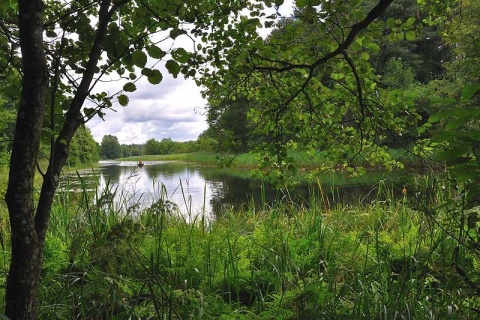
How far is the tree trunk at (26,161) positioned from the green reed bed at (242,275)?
0.31 m

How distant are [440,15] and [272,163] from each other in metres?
1.40

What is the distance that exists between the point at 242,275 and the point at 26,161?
1799 millimetres

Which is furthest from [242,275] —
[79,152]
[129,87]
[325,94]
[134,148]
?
[134,148]

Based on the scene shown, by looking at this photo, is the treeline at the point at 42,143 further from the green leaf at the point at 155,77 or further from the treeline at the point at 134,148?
the treeline at the point at 134,148

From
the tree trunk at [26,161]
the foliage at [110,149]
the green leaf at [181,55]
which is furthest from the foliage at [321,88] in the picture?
the foliage at [110,149]

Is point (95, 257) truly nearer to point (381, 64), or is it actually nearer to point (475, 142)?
point (475, 142)

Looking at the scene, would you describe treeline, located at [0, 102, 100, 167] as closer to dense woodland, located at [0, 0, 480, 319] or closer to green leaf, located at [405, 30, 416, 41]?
dense woodland, located at [0, 0, 480, 319]

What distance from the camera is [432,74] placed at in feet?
99.9

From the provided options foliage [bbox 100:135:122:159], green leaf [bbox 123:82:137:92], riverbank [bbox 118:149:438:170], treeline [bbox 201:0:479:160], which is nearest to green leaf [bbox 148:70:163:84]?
green leaf [bbox 123:82:137:92]

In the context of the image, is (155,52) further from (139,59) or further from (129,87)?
(129,87)

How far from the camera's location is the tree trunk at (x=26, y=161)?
141cm

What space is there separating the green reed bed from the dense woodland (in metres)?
0.02

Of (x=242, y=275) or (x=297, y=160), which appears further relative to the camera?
(x=297, y=160)

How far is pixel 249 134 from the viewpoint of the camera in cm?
229
